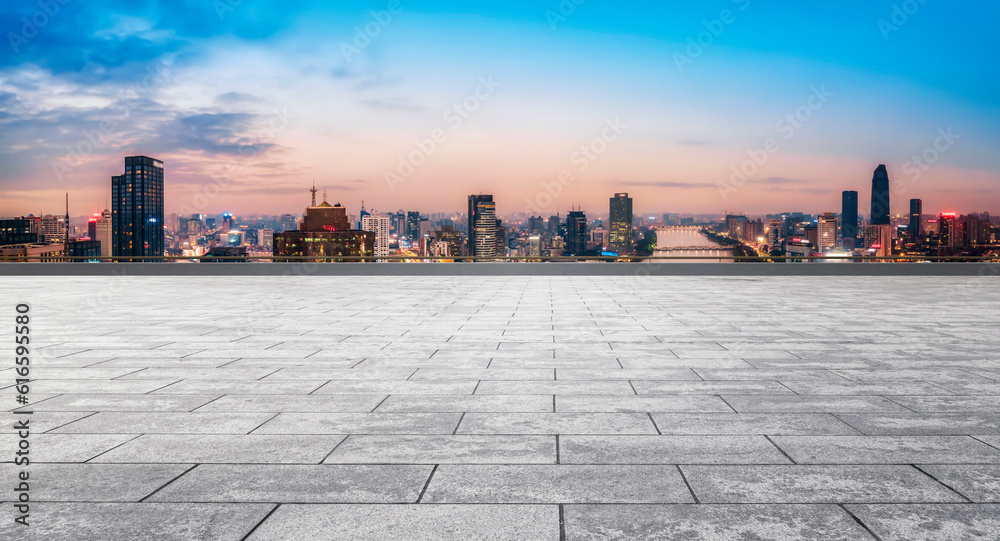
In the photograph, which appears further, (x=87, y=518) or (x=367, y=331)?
(x=367, y=331)

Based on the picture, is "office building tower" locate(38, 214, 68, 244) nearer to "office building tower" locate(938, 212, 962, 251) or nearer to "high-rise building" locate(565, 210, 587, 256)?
"high-rise building" locate(565, 210, 587, 256)

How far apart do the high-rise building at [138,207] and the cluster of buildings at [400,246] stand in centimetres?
11

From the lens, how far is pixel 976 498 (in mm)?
3580

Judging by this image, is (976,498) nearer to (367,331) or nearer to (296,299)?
(367,331)

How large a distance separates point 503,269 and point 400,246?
37366 millimetres

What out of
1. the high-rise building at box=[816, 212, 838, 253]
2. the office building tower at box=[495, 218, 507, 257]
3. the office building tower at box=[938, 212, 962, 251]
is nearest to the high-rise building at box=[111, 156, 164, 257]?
the office building tower at box=[495, 218, 507, 257]

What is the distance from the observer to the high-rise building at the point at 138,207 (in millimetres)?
52438

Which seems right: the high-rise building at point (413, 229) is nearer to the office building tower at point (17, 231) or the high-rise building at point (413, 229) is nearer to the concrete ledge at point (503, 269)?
the office building tower at point (17, 231)

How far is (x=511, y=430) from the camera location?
492cm

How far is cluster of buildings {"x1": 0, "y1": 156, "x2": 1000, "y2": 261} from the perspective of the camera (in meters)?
27.8

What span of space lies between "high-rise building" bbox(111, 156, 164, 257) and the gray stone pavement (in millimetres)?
46856

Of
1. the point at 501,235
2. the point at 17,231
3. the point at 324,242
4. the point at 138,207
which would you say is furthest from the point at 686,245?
the point at 138,207

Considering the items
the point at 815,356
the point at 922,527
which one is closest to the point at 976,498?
the point at 922,527

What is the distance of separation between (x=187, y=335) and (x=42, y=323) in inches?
147
